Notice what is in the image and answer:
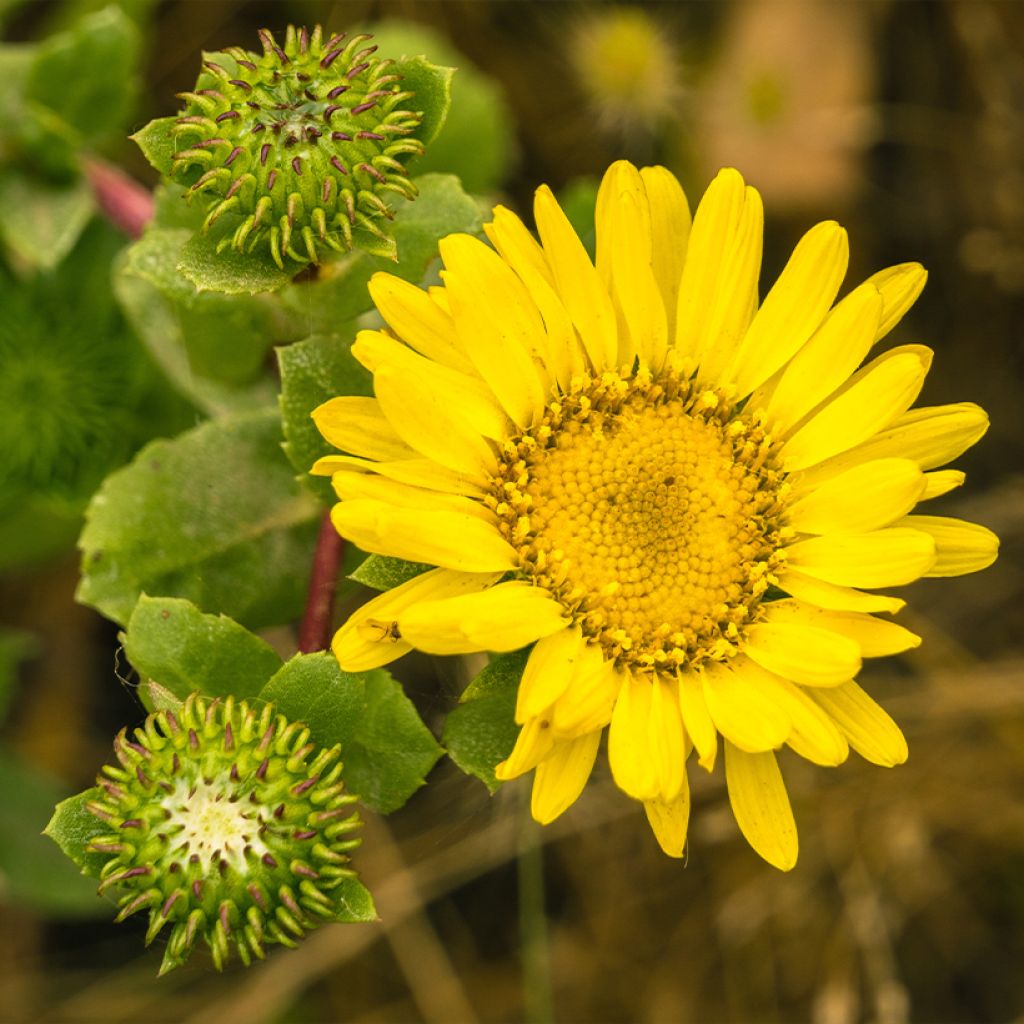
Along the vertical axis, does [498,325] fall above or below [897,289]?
below

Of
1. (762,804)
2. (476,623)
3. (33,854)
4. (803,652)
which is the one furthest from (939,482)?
(33,854)

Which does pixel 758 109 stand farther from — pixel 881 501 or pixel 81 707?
pixel 81 707

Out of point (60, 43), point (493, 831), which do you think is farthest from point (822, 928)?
point (60, 43)

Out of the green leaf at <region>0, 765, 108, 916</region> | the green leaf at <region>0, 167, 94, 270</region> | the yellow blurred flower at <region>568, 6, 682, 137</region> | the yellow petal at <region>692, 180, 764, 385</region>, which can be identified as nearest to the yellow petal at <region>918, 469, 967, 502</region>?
the yellow petal at <region>692, 180, 764, 385</region>

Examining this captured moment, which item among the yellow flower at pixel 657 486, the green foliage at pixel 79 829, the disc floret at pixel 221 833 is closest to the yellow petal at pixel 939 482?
the yellow flower at pixel 657 486

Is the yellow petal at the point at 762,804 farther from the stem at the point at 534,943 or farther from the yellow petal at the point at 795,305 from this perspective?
the stem at the point at 534,943

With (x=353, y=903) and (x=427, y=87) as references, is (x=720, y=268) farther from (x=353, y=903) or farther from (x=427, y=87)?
(x=353, y=903)
